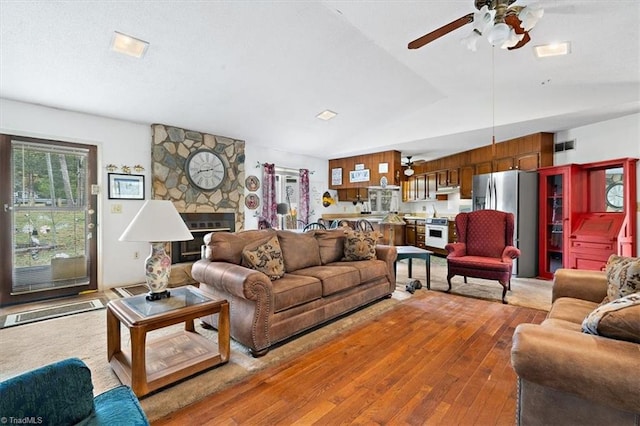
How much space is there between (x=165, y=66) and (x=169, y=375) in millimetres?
3106

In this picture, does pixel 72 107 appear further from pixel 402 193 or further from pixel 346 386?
pixel 402 193

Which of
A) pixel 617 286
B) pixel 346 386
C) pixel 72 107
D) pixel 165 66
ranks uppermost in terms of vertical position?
pixel 165 66

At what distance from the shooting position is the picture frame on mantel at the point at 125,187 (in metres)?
4.19

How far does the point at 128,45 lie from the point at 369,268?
341cm

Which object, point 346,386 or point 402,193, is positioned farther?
point 402,193

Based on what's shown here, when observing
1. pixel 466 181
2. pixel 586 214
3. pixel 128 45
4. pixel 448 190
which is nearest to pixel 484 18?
pixel 128 45

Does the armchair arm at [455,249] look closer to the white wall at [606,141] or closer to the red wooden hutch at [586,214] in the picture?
the red wooden hutch at [586,214]

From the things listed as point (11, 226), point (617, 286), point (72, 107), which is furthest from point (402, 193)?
point (11, 226)

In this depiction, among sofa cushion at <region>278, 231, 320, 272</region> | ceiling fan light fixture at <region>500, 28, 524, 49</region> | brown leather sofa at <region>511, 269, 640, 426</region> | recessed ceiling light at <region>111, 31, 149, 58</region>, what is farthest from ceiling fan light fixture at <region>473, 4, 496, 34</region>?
recessed ceiling light at <region>111, 31, 149, 58</region>

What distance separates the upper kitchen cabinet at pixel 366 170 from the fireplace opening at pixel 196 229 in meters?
3.12

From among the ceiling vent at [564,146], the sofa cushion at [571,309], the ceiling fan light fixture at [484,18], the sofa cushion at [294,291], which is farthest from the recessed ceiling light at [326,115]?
the sofa cushion at [571,309]

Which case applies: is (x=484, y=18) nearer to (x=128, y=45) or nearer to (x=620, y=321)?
(x=620, y=321)

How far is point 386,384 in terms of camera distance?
198 centimetres

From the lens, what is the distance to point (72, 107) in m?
3.78
